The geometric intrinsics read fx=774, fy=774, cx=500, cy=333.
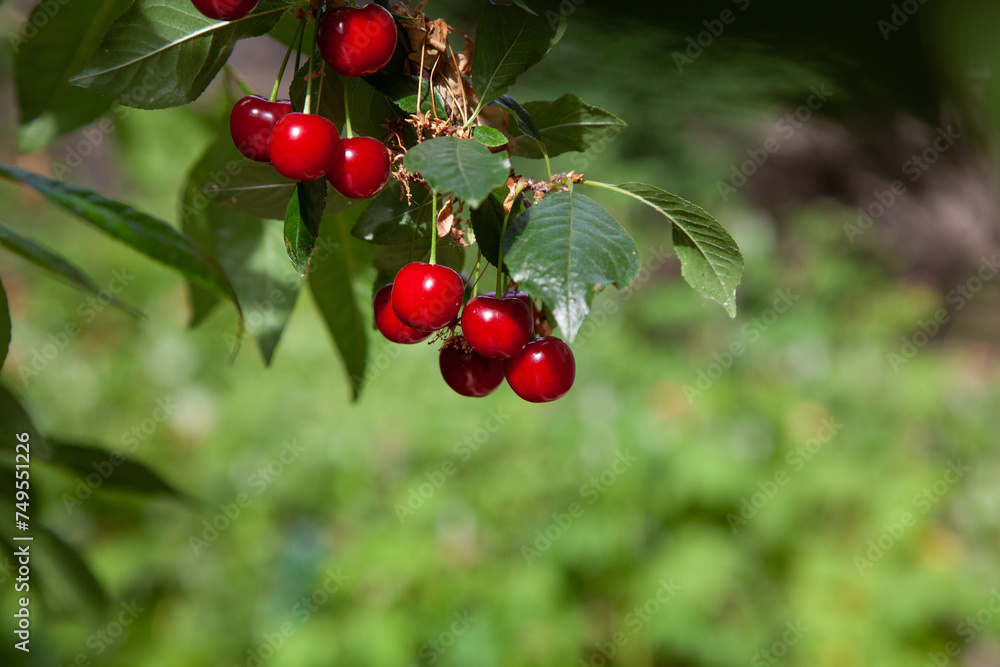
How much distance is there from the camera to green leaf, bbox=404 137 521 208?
0.23 meters

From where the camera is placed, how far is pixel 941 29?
0.35 ft

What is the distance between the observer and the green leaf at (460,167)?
0.75ft

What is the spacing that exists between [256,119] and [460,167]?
0.12m

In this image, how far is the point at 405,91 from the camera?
309 millimetres

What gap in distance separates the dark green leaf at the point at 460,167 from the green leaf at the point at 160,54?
11 centimetres

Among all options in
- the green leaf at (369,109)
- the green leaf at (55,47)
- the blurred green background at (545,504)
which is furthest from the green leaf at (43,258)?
the blurred green background at (545,504)

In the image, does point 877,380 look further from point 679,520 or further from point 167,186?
point 167,186

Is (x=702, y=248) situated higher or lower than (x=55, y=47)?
higher

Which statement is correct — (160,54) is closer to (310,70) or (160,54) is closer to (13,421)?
(310,70)

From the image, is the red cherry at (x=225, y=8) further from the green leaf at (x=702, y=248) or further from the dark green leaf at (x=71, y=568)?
the dark green leaf at (x=71, y=568)

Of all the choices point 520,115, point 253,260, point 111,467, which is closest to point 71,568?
point 111,467

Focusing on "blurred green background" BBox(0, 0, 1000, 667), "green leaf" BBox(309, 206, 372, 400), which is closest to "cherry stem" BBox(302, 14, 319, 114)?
"green leaf" BBox(309, 206, 372, 400)

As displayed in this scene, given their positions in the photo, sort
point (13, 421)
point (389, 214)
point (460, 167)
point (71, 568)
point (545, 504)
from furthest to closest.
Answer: point (545, 504), point (71, 568), point (13, 421), point (389, 214), point (460, 167)

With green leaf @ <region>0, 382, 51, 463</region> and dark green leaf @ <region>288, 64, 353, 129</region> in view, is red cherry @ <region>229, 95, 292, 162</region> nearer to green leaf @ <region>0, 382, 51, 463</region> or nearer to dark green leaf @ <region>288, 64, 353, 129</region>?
dark green leaf @ <region>288, 64, 353, 129</region>
